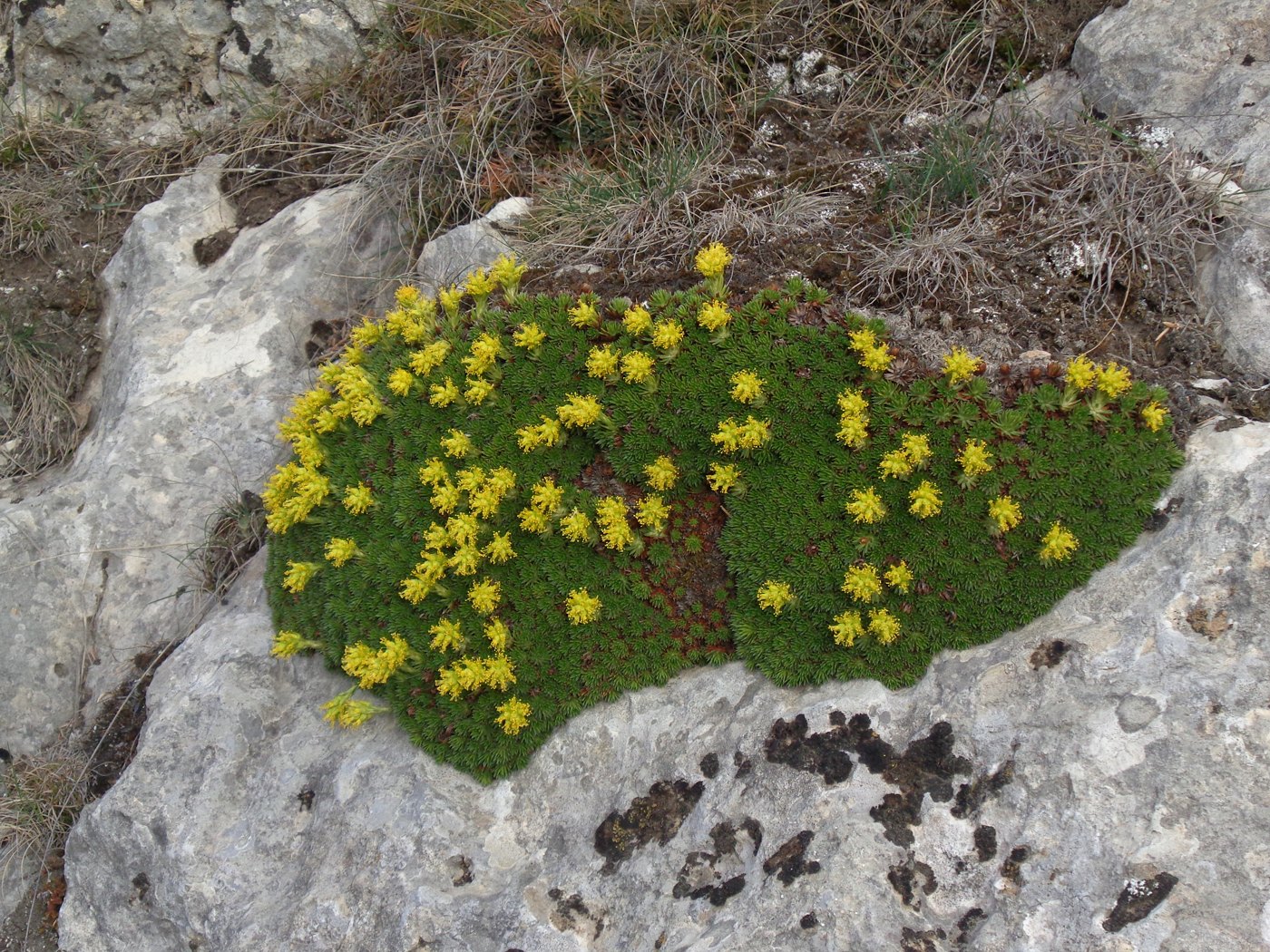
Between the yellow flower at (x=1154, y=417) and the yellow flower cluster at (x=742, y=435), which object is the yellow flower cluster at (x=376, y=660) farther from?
the yellow flower at (x=1154, y=417)

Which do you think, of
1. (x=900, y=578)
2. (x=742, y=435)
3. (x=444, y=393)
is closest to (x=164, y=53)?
(x=444, y=393)

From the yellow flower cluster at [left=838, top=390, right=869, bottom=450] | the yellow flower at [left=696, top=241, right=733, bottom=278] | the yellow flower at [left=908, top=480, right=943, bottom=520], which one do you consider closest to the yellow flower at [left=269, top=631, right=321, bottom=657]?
the yellow flower at [left=696, top=241, right=733, bottom=278]

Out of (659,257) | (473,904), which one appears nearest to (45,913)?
(473,904)

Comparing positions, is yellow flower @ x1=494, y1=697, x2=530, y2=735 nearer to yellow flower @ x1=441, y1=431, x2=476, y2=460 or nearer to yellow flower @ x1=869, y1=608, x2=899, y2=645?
yellow flower @ x1=441, y1=431, x2=476, y2=460

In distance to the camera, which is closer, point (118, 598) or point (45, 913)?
point (45, 913)

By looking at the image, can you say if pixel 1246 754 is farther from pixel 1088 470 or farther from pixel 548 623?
pixel 548 623

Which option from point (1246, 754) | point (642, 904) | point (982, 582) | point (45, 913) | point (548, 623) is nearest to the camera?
point (1246, 754)

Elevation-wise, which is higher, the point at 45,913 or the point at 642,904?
the point at 642,904

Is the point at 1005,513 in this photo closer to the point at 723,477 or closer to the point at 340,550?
the point at 723,477
